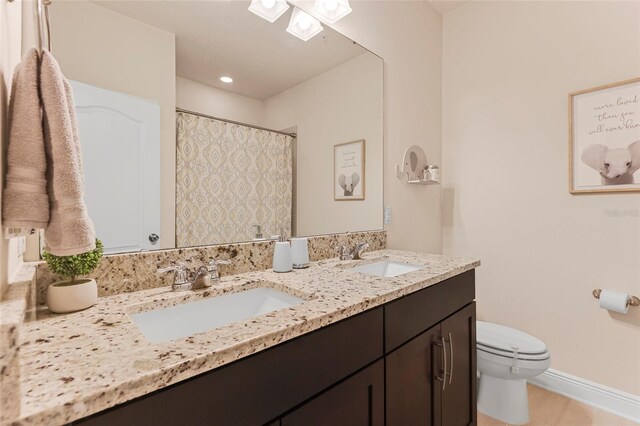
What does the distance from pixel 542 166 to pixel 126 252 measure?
2359mm

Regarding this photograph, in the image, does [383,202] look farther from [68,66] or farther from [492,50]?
[68,66]

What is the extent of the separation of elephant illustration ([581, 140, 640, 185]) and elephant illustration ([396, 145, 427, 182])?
94cm

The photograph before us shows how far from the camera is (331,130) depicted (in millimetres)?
1698

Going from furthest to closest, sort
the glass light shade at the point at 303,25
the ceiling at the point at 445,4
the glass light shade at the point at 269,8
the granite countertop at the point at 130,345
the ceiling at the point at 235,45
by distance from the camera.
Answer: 1. the ceiling at the point at 445,4
2. the glass light shade at the point at 303,25
3. the glass light shade at the point at 269,8
4. the ceiling at the point at 235,45
5. the granite countertop at the point at 130,345

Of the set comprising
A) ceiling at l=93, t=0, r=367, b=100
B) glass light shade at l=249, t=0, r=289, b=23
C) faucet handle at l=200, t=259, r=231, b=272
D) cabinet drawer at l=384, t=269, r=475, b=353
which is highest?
glass light shade at l=249, t=0, r=289, b=23

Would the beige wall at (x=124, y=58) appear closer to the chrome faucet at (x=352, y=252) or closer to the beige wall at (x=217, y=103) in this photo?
the beige wall at (x=217, y=103)

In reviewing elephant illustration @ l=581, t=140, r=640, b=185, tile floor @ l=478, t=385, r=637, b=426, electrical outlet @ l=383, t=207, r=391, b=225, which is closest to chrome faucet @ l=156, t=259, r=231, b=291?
electrical outlet @ l=383, t=207, r=391, b=225

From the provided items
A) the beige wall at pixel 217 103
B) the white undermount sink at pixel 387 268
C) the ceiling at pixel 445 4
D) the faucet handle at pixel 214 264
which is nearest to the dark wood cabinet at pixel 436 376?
the white undermount sink at pixel 387 268

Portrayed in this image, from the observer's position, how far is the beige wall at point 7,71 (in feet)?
1.83

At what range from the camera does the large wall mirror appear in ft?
3.09

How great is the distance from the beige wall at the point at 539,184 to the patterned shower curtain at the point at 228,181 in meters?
1.58

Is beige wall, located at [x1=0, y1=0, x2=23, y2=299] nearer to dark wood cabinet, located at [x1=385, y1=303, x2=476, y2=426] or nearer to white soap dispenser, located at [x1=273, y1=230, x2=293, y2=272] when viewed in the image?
white soap dispenser, located at [x1=273, y1=230, x2=293, y2=272]

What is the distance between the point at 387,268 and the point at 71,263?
53.0 inches

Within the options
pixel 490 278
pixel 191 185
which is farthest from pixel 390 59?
pixel 490 278
